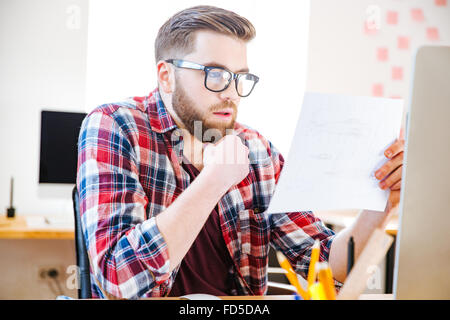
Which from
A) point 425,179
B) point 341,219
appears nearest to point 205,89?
point 425,179

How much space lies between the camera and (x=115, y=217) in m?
0.82

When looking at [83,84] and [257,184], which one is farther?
[83,84]

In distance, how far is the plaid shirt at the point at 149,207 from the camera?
78 cm

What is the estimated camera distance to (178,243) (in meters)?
0.79

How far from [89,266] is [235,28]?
72 cm

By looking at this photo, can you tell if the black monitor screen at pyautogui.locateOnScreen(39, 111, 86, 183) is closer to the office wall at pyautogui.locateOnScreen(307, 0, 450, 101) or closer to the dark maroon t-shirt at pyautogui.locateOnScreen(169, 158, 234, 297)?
the dark maroon t-shirt at pyautogui.locateOnScreen(169, 158, 234, 297)

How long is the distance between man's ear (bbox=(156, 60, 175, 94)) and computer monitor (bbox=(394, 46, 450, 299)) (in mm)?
741

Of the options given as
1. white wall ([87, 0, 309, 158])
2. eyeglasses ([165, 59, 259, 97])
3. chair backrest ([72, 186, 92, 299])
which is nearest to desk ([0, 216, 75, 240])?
white wall ([87, 0, 309, 158])

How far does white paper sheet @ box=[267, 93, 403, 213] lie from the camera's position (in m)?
0.68

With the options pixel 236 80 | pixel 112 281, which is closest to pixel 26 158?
pixel 236 80

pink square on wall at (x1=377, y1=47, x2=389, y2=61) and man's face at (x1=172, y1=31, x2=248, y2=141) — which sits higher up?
pink square on wall at (x1=377, y1=47, x2=389, y2=61)

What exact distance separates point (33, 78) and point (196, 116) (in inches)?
46.9

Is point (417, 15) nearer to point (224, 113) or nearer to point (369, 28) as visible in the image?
point (369, 28)
